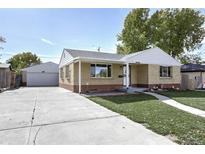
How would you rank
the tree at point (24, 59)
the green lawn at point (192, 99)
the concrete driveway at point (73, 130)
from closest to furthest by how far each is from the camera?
1. the concrete driveway at point (73, 130)
2. the green lawn at point (192, 99)
3. the tree at point (24, 59)

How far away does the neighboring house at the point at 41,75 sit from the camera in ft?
91.1

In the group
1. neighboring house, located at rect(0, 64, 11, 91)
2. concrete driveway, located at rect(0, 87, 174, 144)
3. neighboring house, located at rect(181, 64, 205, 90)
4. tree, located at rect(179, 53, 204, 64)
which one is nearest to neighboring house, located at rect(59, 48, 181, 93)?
neighboring house, located at rect(181, 64, 205, 90)

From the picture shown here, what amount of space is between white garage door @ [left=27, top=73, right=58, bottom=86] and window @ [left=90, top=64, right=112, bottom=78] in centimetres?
1516

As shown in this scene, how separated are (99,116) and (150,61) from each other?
12.2 metres

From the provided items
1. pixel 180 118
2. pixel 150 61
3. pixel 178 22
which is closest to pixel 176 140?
pixel 180 118

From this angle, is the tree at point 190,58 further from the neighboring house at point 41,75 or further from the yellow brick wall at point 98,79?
the neighboring house at point 41,75

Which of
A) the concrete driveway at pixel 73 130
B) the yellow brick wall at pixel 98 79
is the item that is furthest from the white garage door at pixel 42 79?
the concrete driveway at pixel 73 130

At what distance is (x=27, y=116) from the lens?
6473 millimetres

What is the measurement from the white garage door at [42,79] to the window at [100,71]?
15.2 metres

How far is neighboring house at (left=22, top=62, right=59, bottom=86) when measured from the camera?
2777cm

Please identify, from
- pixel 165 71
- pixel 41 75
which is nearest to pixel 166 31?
pixel 165 71

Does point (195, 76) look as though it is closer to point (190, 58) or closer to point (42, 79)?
point (190, 58)

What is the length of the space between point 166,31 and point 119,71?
63.3ft
